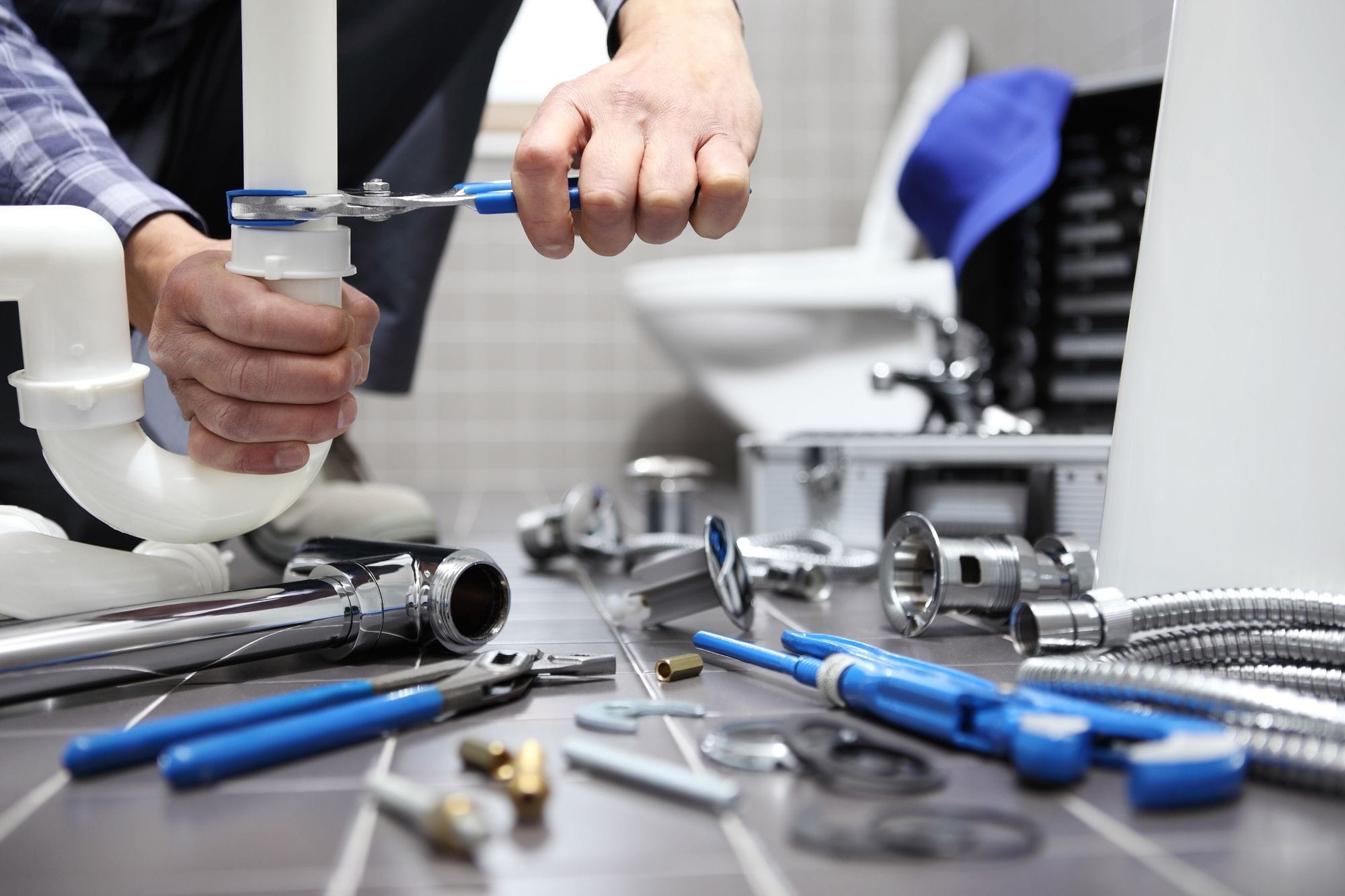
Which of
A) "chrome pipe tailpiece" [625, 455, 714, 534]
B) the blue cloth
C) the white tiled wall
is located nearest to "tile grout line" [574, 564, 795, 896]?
"chrome pipe tailpiece" [625, 455, 714, 534]

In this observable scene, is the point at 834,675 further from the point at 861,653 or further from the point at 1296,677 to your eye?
the point at 1296,677

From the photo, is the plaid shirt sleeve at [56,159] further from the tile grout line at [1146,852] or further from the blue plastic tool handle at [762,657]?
the tile grout line at [1146,852]

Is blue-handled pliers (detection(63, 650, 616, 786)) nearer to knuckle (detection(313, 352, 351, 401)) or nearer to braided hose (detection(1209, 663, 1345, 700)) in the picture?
knuckle (detection(313, 352, 351, 401))

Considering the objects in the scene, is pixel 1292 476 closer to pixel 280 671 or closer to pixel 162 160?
pixel 280 671

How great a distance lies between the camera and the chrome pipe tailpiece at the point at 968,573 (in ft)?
1.85

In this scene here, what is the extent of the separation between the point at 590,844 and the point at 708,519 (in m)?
0.27

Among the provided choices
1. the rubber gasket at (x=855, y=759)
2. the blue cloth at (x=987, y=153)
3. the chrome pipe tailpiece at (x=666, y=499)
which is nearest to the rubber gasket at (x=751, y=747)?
the rubber gasket at (x=855, y=759)

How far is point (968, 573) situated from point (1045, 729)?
8.9 inches

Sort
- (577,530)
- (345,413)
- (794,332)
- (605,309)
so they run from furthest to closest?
(605,309), (794,332), (577,530), (345,413)

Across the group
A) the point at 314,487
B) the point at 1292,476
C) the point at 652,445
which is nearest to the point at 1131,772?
the point at 1292,476

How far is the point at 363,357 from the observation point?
53cm

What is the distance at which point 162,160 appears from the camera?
86cm

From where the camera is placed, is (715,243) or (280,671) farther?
(715,243)

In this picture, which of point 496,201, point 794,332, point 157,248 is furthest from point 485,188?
point 794,332
